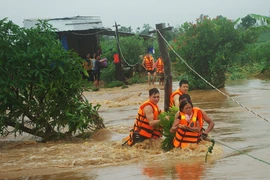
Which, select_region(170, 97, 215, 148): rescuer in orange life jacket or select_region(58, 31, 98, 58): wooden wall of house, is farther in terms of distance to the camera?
select_region(58, 31, 98, 58): wooden wall of house

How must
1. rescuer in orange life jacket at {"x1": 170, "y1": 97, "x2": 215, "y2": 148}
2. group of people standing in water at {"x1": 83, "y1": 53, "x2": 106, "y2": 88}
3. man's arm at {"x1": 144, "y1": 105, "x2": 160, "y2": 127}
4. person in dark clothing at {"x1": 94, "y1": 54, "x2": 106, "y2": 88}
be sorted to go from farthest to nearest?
group of people standing in water at {"x1": 83, "y1": 53, "x2": 106, "y2": 88} → person in dark clothing at {"x1": 94, "y1": 54, "x2": 106, "y2": 88} → man's arm at {"x1": 144, "y1": 105, "x2": 160, "y2": 127} → rescuer in orange life jacket at {"x1": 170, "y1": 97, "x2": 215, "y2": 148}

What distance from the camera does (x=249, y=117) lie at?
Result: 44.6 feet

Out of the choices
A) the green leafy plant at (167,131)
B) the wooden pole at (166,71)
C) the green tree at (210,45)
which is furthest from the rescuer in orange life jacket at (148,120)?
the green tree at (210,45)

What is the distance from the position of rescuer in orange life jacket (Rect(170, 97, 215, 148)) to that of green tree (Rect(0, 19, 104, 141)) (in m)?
3.19

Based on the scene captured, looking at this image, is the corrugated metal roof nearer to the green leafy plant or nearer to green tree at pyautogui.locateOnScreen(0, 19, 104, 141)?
green tree at pyautogui.locateOnScreen(0, 19, 104, 141)

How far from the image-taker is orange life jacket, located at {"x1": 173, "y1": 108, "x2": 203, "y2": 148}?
919 centimetres

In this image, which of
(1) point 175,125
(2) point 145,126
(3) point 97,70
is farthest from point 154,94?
(3) point 97,70

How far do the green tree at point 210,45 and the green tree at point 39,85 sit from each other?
986 cm

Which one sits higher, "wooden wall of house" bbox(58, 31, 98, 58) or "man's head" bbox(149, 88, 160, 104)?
"wooden wall of house" bbox(58, 31, 98, 58)

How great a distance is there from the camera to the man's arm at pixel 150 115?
1008 cm

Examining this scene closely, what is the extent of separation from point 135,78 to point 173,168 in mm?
22644

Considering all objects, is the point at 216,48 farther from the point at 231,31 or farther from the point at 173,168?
the point at 173,168

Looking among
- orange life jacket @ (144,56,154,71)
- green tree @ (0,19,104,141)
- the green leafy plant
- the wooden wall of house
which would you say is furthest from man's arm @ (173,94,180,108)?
the wooden wall of house

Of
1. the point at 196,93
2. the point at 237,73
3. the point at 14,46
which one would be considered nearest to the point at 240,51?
the point at 196,93
